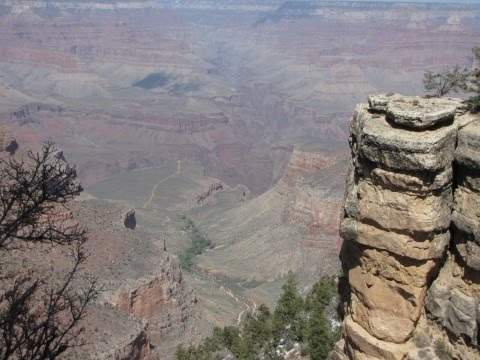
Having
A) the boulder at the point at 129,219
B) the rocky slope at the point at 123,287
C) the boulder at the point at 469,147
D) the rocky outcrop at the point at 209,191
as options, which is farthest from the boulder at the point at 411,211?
the rocky outcrop at the point at 209,191

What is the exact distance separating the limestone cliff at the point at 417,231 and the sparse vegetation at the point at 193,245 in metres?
40.4

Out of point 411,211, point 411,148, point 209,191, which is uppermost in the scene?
point 411,148

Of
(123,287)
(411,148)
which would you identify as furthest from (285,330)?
(411,148)

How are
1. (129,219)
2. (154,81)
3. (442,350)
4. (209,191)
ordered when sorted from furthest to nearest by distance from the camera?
(154,81) < (209,191) < (129,219) < (442,350)

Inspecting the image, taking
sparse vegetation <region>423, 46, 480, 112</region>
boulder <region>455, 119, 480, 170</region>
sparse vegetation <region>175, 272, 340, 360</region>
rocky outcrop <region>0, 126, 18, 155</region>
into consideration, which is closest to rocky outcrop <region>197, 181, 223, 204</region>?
rocky outcrop <region>0, 126, 18, 155</region>

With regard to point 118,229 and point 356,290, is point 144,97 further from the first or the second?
point 356,290

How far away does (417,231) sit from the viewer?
1045cm

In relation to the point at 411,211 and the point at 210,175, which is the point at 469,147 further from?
the point at 210,175

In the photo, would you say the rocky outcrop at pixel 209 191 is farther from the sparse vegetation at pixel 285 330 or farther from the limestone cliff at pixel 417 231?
the limestone cliff at pixel 417 231

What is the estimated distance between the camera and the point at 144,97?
16450cm

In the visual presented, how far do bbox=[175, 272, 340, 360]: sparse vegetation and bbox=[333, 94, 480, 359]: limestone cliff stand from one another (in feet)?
29.3

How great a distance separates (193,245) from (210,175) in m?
51.3

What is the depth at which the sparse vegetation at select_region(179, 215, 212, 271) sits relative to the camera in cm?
5284

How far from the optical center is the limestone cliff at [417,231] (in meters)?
10.2
